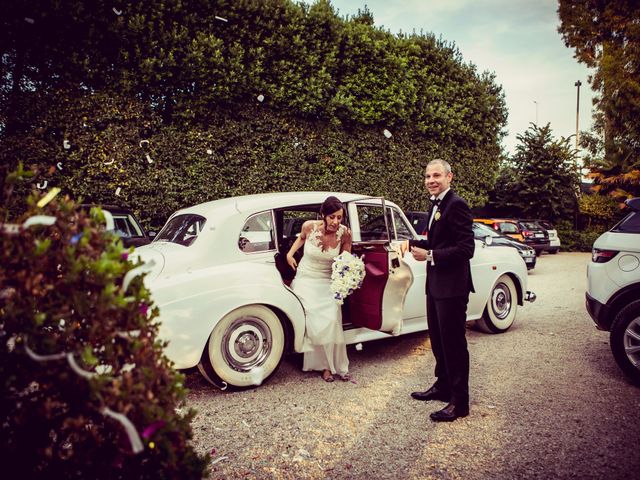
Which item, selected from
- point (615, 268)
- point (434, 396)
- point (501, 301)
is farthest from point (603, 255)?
point (434, 396)

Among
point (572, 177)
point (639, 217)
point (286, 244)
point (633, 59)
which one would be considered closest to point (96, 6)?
point (286, 244)

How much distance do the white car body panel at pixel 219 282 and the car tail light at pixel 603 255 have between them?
190cm

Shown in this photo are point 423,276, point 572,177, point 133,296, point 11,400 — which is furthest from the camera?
point 572,177

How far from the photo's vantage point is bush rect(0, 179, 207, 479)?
159 cm

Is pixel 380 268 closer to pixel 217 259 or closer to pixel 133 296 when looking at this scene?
pixel 217 259

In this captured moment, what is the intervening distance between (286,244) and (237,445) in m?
2.33

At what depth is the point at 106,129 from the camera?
9.04 meters

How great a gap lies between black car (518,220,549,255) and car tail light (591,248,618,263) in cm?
1346

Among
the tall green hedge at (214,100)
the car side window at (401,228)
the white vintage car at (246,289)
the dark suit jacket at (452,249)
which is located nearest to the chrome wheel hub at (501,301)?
the white vintage car at (246,289)

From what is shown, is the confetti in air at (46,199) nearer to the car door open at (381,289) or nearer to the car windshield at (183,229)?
the car windshield at (183,229)

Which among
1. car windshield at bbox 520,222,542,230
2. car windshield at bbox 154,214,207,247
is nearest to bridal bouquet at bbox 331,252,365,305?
car windshield at bbox 154,214,207,247

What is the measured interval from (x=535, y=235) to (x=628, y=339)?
14.7 m

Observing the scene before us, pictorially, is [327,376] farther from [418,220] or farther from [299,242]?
[418,220]

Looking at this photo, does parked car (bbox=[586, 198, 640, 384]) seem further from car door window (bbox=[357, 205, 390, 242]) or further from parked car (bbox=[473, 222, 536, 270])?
parked car (bbox=[473, 222, 536, 270])
